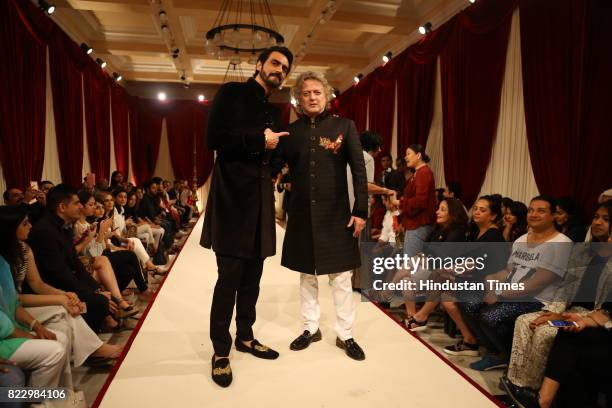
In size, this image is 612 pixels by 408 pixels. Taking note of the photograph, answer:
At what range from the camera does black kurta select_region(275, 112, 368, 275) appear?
1967 millimetres

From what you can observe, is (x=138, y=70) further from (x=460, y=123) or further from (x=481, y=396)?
→ (x=481, y=396)

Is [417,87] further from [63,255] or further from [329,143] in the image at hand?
[63,255]

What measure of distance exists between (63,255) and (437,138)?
469 centimetres

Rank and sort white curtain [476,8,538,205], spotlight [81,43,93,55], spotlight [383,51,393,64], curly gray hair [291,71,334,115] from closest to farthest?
curly gray hair [291,71,334,115]
white curtain [476,8,538,205]
spotlight [81,43,93,55]
spotlight [383,51,393,64]

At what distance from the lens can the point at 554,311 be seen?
198 cm

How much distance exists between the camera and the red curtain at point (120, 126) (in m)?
8.65

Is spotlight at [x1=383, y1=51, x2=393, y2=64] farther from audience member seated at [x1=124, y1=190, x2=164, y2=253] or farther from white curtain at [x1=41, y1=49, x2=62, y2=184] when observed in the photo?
white curtain at [x1=41, y1=49, x2=62, y2=184]

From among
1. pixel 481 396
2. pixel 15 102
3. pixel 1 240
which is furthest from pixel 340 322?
pixel 15 102

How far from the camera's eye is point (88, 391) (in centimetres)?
191

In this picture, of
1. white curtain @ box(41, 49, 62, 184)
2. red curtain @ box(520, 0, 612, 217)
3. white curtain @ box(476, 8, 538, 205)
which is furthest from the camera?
white curtain @ box(41, 49, 62, 184)

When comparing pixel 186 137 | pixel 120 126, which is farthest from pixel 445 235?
pixel 186 137

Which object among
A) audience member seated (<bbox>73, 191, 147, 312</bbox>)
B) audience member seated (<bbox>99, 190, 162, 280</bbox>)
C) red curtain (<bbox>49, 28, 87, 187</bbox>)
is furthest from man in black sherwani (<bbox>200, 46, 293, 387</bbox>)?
red curtain (<bbox>49, 28, 87, 187</bbox>)

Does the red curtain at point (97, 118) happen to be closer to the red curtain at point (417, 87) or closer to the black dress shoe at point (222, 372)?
the red curtain at point (417, 87)

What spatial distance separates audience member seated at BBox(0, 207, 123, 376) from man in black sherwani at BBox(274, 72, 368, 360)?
100 cm
